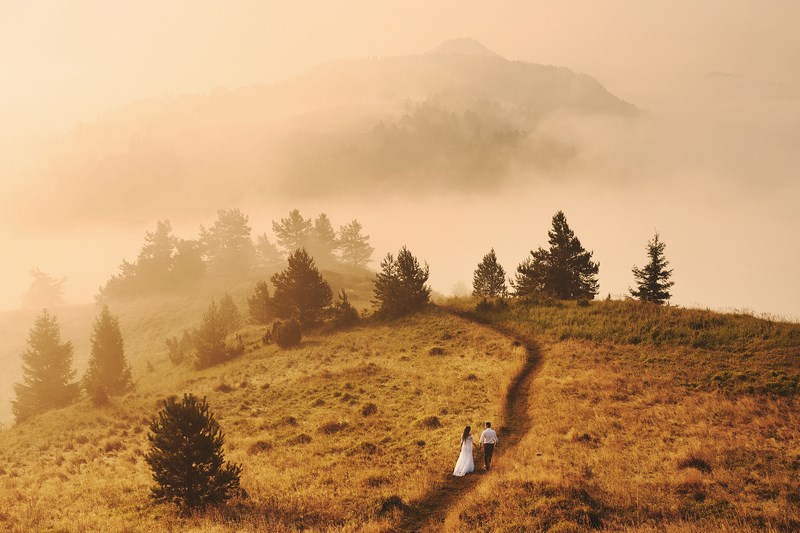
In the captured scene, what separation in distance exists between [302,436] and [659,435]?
603 inches

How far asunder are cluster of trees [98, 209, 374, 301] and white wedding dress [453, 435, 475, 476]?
80.7 m

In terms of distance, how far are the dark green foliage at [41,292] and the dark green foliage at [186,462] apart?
4753 inches

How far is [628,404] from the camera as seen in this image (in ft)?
67.3

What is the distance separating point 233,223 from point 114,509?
303 ft

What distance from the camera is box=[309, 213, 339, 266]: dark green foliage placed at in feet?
321

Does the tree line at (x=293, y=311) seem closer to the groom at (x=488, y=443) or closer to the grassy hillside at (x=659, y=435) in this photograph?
the grassy hillside at (x=659, y=435)

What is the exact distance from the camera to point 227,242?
99562 millimetres

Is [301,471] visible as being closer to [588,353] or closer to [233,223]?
[588,353]

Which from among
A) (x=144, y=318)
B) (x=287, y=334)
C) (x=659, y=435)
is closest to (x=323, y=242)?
(x=144, y=318)

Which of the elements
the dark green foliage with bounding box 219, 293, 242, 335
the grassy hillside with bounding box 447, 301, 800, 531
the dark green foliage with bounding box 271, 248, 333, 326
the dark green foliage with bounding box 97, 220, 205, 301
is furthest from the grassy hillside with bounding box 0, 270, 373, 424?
the grassy hillside with bounding box 447, 301, 800, 531

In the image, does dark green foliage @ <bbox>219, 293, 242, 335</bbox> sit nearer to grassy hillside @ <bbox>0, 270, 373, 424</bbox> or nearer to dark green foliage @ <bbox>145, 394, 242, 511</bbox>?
grassy hillside @ <bbox>0, 270, 373, 424</bbox>

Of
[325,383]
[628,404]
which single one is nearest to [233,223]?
[325,383]

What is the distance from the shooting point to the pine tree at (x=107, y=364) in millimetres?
40906

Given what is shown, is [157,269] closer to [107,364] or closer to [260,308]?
[260,308]
